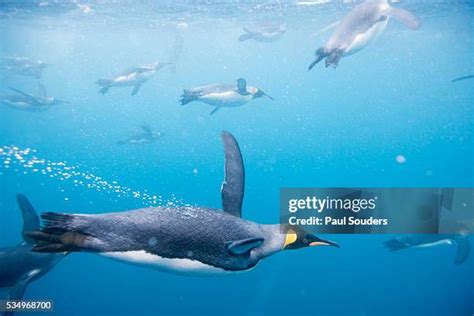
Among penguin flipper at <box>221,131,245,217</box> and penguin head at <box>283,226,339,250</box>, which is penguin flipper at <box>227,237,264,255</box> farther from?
penguin flipper at <box>221,131,245,217</box>

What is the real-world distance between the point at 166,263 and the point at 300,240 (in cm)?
148

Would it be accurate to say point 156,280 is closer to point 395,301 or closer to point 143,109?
point 395,301

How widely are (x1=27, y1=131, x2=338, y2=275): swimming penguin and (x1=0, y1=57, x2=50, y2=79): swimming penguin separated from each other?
12045 millimetres

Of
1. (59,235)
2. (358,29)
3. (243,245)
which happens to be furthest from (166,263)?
(358,29)

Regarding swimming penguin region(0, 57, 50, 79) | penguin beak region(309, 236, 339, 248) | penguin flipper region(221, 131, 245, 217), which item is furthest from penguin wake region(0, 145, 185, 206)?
penguin beak region(309, 236, 339, 248)

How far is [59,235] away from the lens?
9.96ft

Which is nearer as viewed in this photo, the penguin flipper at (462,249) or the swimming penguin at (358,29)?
the swimming penguin at (358,29)

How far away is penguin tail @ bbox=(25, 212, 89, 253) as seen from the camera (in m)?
2.98

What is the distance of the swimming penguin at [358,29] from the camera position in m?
5.39

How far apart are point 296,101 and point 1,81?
53878 mm

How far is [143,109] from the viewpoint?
61750mm

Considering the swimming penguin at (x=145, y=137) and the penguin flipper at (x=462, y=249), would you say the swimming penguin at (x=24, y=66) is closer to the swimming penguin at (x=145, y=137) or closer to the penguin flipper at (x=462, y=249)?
the swimming penguin at (x=145, y=137)

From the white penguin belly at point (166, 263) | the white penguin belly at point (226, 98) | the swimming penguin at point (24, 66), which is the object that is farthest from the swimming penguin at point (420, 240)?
the swimming penguin at point (24, 66)

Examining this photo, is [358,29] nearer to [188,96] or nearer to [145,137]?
[188,96]
